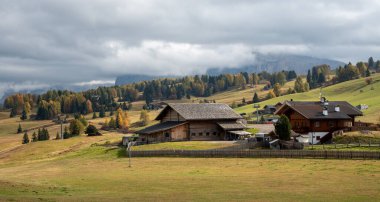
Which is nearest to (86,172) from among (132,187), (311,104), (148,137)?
(132,187)

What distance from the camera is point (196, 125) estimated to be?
291 feet

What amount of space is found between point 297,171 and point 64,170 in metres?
27.3

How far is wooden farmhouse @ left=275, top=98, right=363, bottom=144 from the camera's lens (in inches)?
3127

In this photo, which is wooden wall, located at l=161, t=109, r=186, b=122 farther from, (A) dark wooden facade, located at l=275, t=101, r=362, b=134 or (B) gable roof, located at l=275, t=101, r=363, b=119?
(A) dark wooden facade, located at l=275, t=101, r=362, b=134

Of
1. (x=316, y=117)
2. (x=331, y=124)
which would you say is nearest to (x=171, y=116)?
(x=316, y=117)

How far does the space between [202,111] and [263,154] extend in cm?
3435

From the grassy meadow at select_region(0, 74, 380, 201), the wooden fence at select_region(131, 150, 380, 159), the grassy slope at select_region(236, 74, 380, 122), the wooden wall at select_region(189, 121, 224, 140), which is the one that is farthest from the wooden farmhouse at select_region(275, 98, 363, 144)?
the grassy slope at select_region(236, 74, 380, 122)

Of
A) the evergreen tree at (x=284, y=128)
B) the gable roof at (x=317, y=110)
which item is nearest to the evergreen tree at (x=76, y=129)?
the gable roof at (x=317, y=110)

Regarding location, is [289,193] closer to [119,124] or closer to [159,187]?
[159,187]

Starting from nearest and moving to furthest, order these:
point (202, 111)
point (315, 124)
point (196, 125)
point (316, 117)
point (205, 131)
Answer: point (316, 117)
point (315, 124)
point (196, 125)
point (205, 131)
point (202, 111)

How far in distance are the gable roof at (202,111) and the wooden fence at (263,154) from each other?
22167 millimetres

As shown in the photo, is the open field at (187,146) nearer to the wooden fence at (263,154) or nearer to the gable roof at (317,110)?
the wooden fence at (263,154)

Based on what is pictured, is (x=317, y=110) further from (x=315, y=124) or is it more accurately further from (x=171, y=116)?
(x=171, y=116)

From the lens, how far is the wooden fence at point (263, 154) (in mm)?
51325
